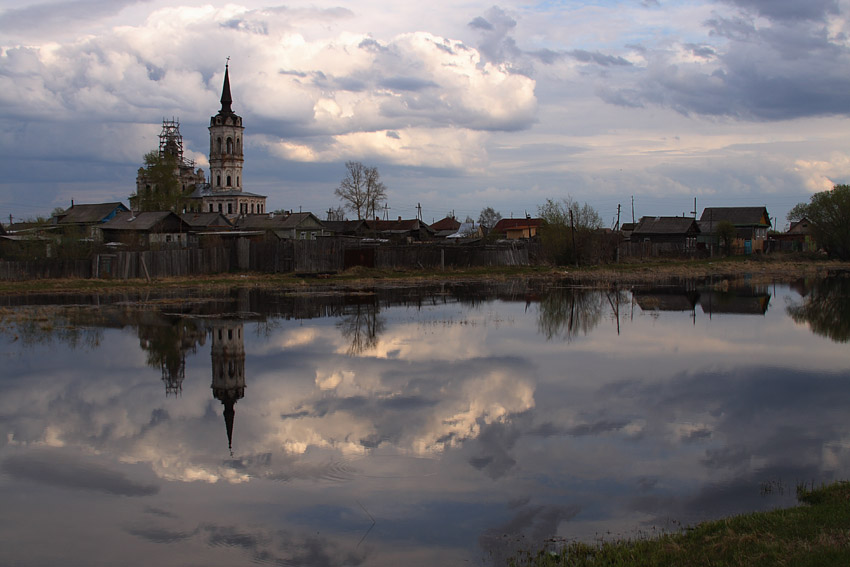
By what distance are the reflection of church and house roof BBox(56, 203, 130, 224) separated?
220 feet

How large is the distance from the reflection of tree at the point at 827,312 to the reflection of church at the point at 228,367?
582 inches

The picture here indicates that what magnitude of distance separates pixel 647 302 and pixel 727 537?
23644 millimetres

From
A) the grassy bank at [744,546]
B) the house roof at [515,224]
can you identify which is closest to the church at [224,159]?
the house roof at [515,224]

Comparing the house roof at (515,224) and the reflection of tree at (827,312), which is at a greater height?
the house roof at (515,224)

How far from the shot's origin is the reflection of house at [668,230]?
80.5m

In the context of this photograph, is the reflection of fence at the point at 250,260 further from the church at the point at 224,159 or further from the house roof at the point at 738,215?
the church at the point at 224,159

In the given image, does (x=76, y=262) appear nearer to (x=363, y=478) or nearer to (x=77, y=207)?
(x=363, y=478)

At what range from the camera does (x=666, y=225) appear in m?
82.5

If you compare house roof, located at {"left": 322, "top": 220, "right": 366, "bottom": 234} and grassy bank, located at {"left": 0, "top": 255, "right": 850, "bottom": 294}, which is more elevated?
house roof, located at {"left": 322, "top": 220, "right": 366, "bottom": 234}

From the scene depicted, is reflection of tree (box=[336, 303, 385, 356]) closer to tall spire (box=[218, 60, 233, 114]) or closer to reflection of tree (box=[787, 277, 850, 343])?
reflection of tree (box=[787, 277, 850, 343])

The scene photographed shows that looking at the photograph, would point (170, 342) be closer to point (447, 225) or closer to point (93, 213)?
point (93, 213)

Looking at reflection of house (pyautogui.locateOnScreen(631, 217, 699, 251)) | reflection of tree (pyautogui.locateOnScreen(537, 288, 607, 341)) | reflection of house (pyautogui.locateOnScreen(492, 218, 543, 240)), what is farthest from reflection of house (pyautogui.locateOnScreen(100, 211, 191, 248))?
reflection of house (pyautogui.locateOnScreen(631, 217, 699, 251))

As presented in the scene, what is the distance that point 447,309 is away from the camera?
87.0 feet

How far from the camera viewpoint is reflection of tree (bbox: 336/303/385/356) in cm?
1800
